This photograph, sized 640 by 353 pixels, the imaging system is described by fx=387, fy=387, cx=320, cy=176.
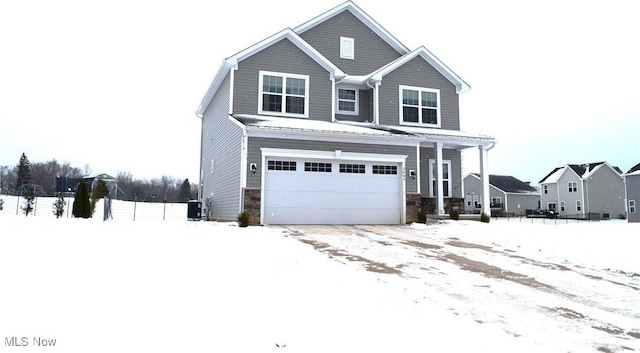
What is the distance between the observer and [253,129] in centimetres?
1362

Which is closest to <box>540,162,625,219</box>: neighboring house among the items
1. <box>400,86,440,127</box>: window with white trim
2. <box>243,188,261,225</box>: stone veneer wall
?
<box>400,86,440,127</box>: window with white trim

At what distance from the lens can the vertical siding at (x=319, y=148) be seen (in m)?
13.8

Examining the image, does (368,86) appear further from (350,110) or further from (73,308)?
(73,308)

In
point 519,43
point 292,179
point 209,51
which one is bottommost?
point 292,179

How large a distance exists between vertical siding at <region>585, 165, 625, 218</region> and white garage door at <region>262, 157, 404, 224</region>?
113 feet

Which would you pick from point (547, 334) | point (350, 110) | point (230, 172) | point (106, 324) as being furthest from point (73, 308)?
point (350, 110)

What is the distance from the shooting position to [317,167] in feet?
48.0

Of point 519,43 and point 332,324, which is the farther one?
point 519,43

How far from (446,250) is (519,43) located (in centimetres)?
2944

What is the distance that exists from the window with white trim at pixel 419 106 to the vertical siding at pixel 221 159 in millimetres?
8335

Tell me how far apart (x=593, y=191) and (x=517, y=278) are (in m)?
41.3

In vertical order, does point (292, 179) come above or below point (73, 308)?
above

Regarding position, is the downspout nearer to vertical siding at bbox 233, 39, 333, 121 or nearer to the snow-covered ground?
vertical siding at bbox 233, 39, 333, 121

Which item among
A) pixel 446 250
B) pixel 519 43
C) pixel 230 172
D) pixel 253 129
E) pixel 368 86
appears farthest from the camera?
pixel 519 43
